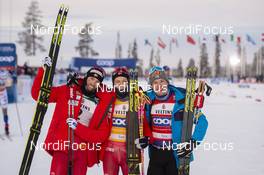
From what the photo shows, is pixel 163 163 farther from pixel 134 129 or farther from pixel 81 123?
pixel 81 123

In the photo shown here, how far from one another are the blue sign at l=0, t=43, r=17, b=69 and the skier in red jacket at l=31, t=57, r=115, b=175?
1367cm

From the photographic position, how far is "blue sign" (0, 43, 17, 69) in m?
17.3

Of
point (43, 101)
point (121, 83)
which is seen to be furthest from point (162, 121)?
point (43, 101)

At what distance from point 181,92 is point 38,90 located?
1740mm

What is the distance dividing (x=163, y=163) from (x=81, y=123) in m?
1.10

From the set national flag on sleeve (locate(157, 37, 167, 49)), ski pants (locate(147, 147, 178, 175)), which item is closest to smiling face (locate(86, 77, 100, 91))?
ski pants (locate(147, 147, 178, 175))

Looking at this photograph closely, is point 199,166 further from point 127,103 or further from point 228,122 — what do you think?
point 228,122

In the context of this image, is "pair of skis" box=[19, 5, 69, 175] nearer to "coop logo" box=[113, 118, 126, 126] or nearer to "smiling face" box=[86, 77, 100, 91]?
"smiling face" box=[86, 77, 100, 91]

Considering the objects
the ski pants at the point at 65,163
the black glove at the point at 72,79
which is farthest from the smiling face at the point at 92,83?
the ski pants at the point at 65,163

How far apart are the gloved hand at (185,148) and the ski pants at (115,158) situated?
0.64 meters

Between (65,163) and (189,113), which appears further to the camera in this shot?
(189,113)

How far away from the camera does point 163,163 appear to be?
448cm

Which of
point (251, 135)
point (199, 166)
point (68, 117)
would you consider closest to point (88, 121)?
point (68, 117)

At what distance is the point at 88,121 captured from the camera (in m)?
4.49
